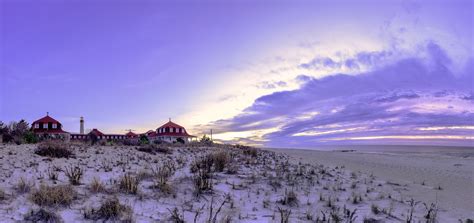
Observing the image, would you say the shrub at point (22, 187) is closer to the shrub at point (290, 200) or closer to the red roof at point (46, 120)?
the shrub at point (290, 200)

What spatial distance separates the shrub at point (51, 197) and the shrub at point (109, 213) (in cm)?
66

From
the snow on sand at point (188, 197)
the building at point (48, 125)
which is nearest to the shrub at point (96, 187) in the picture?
the snow on sand at point (188, 197)

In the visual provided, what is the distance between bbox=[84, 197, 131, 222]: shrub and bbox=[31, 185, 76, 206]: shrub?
2.17 ft

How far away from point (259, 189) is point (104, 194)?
4.13 meters

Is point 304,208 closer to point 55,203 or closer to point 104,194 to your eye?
point 104,194

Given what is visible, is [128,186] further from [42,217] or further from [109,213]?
[42,217]

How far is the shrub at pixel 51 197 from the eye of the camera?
6.86 m

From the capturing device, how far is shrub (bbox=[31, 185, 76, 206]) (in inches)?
270

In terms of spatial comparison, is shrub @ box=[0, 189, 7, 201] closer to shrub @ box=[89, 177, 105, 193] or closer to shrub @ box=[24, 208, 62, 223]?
shrub @ box=[24, 208, 62, 223]

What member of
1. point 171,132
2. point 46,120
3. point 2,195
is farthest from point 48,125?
point 2,195

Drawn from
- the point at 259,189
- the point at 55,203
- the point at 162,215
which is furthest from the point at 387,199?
the point at 55,203

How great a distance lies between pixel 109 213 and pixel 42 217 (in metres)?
1.12

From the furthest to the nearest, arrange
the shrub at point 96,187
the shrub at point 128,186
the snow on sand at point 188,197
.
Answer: the shrub at point 128,186 < the shrub at point 96,187 < the snow on sand at point 188,197

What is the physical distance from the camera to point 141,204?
756cm
